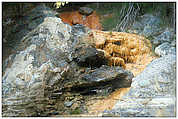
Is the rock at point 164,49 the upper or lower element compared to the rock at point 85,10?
lower

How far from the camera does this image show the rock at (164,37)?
283 inches

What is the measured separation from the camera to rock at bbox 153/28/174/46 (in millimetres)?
7187

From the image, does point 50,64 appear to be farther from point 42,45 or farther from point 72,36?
point 72,36

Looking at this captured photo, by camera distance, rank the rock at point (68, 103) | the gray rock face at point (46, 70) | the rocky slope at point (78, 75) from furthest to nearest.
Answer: the gray rock face at point (46, 70), the rock at point (68, 103), the rocky slope at point (78, 75)

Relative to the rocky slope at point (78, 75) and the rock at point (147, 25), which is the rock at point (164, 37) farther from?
the rock at point (147, 25)

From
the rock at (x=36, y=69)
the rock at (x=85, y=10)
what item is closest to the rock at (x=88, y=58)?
the rock at (x=36, y=69)

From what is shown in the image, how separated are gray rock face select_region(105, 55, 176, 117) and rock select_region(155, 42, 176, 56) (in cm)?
60

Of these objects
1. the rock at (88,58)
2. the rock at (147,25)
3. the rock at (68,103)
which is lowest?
the rock at (68,103)

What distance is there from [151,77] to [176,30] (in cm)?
260

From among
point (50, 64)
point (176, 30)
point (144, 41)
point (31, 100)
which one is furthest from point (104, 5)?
point (31, 100)

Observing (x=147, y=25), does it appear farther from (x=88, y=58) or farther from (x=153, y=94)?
(x=153, y=94)

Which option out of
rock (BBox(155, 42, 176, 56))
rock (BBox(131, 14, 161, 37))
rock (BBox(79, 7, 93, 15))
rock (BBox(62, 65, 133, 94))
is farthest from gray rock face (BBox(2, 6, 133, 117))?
rock (BBox(79, 7, 93, 15))

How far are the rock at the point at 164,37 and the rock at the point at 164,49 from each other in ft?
0.99

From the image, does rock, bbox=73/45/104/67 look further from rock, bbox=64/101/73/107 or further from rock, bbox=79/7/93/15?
rock, bbox=79/7/93/15
